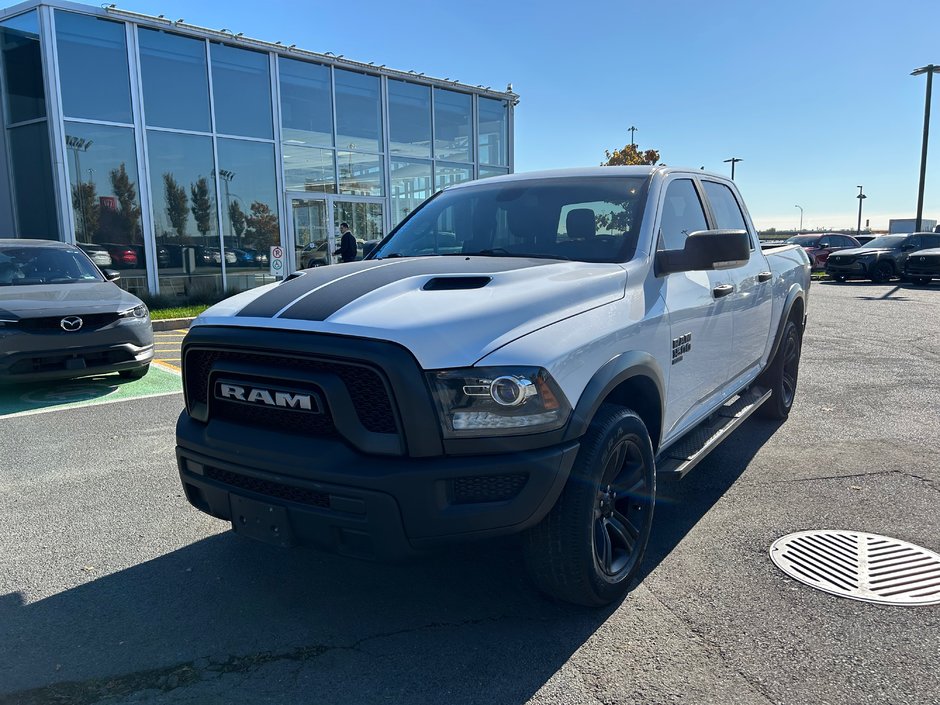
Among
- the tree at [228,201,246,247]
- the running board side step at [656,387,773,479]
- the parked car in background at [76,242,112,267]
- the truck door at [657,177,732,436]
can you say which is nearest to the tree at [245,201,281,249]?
the tree at [228,201,246,247]

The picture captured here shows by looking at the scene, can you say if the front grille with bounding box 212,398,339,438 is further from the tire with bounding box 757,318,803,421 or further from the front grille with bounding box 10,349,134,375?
the front grille with bounding box 10,349,134,375

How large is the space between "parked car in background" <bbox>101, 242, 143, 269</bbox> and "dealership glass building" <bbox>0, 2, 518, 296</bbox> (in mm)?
22

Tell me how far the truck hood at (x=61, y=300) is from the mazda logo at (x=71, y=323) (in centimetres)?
5

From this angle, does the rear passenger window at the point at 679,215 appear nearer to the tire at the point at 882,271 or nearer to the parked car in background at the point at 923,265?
the parked car in background at the point at 923,265

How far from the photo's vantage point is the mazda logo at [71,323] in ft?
22.8

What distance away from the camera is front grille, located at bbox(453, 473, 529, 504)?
2.51 metres

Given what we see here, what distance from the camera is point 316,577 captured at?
11.2 feet

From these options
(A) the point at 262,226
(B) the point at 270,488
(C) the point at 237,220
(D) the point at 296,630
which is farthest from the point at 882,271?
(B) the point at 270,488

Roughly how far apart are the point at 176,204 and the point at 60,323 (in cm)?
1036

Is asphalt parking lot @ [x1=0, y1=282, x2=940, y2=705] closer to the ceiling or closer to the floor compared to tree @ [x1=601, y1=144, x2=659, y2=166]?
closer to the floor

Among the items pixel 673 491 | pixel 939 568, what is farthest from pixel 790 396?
pixel 939 568

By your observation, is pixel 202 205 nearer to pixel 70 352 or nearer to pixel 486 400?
pixel 70 352

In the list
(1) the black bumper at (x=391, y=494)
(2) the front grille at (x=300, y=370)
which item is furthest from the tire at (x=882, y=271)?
(2) the front grille at (x=300, y=370)

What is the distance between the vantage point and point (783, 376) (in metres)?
6.04
